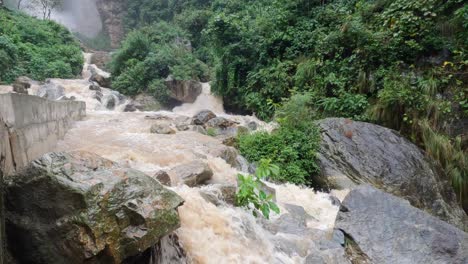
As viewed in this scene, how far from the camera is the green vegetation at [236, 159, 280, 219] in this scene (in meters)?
3.69

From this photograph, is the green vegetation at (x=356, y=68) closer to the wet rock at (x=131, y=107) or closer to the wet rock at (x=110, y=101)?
the wet rock at (x=131, y=107)

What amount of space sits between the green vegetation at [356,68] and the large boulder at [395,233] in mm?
1995

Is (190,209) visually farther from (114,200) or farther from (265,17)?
(265,17)

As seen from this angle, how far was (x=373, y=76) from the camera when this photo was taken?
8070mm

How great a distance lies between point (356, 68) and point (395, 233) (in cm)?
580

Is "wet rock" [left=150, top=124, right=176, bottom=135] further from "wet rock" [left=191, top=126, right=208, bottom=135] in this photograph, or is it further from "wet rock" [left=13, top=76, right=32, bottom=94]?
"wet rock" [left=13, top=76, right=32, bottom=94]

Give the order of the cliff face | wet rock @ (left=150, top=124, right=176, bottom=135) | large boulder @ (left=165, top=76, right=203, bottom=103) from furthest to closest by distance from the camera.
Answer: the cliff face → large boulder @ (left=165, top=76, right=203, bottom=103) → wet rock @ (left=150, top=124, right=176, bottom=135)

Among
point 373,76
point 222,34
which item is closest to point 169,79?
point 222,34

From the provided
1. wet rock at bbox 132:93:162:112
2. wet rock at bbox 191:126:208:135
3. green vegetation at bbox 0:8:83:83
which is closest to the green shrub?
wet rock at bbox 191:126:208:135

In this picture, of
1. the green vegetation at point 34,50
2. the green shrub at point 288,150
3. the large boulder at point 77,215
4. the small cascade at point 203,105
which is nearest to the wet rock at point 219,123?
the green shrub at point 288,150

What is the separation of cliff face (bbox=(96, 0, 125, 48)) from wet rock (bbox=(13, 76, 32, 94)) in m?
18.7

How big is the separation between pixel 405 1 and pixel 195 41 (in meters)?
15.9

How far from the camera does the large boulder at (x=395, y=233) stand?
3604 mm

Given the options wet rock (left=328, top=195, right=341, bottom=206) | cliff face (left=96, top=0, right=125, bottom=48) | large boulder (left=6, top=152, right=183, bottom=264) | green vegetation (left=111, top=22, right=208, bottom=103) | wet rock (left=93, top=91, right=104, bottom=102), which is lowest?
wet rock (left=328, top=195, right=341, bottom=206)
